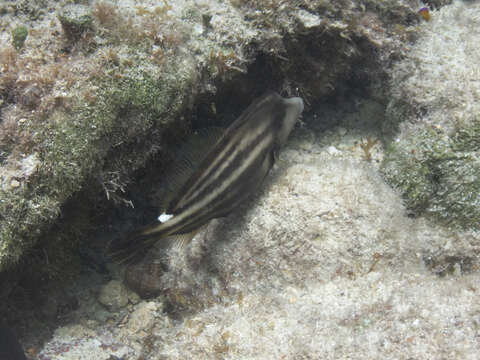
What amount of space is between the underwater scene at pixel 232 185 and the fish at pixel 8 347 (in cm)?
2

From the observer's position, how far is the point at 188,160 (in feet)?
9.67

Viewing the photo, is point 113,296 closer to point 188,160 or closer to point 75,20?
point 188,160

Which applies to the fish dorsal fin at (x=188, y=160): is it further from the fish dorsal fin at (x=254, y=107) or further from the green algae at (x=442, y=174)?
the green algae at (x=442, y=174)

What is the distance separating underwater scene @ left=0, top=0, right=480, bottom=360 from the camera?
2.36 metres

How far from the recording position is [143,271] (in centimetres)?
384

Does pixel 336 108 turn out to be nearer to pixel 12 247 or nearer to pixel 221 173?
pixel 221 173

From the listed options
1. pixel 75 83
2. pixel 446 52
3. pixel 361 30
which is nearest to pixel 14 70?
pixel 75 83

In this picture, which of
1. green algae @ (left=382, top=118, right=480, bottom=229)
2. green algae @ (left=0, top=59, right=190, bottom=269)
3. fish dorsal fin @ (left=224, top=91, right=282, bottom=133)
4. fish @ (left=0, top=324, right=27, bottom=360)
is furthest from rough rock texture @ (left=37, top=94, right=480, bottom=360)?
green algae @ (left=0, top=59, right=190, bottom=269)

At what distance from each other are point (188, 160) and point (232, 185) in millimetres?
454

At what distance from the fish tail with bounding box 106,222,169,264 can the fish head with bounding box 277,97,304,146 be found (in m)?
1.38

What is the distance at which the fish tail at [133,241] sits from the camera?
285 cm

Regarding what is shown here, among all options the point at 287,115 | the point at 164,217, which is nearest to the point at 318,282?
the point at 164,217

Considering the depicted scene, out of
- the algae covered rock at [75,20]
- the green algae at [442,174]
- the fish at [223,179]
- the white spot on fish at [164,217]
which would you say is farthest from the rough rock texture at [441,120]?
the algae covered rock at [75,20]

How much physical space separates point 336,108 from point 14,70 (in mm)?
3745
